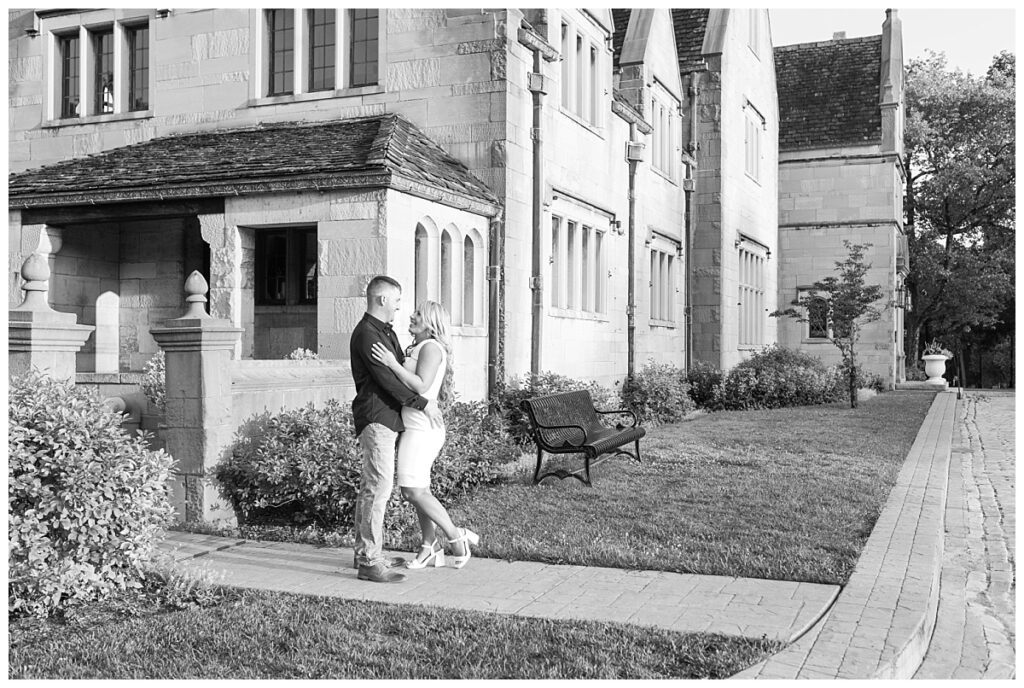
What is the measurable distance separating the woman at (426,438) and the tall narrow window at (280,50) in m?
9.09

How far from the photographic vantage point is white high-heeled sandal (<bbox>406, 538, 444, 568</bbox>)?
6.64 meters

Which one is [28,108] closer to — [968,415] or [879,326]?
[968,415]

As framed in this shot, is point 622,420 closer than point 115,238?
No

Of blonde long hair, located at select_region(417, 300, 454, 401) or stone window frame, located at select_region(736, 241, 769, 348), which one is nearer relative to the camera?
blonde long hair, located at select_region(417, 300, 454, 401)

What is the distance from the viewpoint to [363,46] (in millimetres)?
14414

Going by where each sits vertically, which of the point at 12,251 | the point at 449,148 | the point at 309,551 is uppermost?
the point at 449,148

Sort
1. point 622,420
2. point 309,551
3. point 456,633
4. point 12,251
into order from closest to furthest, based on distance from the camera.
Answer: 1. point 456,633
2. point 309,551
3. point 12,251
4. point 622,420

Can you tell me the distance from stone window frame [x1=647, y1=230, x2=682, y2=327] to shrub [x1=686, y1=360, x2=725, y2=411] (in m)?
1.20

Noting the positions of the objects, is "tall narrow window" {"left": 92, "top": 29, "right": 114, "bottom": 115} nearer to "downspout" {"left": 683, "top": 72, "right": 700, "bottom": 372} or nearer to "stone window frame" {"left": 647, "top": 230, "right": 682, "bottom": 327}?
"stone window frame" {"left": 647, "top": 230, "right": 682, "bottom": 327}

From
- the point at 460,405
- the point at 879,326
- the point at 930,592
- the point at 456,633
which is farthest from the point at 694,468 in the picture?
the point at 879,326

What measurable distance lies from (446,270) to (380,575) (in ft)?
23.3

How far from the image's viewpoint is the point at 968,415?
21.1 metres

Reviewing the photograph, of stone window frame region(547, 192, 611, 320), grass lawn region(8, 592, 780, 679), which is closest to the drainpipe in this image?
stone window frame region(547, 192, 611, 320)

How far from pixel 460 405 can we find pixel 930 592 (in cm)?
605
